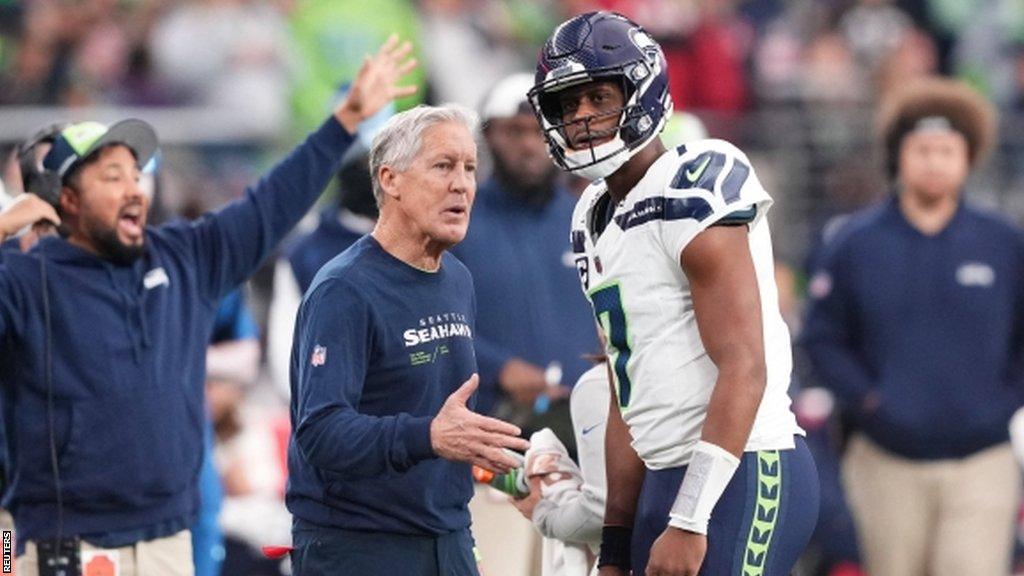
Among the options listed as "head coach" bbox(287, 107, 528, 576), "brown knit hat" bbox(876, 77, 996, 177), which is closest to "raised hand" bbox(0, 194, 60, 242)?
"head coach" bbox(287, 107, 528, 576)

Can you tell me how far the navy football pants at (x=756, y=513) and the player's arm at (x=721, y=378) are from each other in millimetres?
98

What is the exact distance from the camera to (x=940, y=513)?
28.7ft

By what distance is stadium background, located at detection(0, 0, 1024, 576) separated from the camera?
491 inches

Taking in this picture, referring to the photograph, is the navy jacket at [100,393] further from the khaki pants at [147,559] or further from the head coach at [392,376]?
the head coach at [392,376]

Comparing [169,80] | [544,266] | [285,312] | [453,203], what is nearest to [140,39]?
[169,80]

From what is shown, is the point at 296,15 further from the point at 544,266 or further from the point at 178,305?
the point at 178,305

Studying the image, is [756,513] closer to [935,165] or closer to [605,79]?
[605,79]

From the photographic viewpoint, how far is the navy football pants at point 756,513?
16.9 feet

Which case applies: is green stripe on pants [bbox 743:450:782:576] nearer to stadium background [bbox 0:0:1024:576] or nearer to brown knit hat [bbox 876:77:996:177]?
brown knit hat [bbox 876:77:996:177]

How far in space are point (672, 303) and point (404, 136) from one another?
0.84m

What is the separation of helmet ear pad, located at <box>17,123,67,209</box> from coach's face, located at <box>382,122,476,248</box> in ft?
4.45

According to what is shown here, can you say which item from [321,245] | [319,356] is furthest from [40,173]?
[321,245]

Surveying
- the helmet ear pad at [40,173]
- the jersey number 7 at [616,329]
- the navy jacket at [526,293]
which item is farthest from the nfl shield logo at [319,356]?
the navy jacket at [526,293]

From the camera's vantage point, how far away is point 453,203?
5457 millimetres
